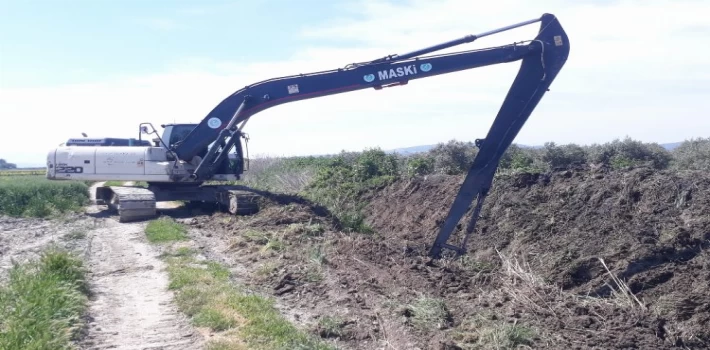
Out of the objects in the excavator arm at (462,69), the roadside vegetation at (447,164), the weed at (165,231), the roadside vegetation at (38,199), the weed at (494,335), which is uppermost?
the excavator arm at (462,69)

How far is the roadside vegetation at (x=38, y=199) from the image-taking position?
76.0 feet

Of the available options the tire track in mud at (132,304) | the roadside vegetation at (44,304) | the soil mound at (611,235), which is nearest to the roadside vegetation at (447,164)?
the soil mound at (611,235)

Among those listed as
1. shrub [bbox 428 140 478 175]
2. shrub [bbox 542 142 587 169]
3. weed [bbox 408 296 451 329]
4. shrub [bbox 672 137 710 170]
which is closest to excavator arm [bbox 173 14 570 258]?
weed [bbox 408 296 451 329]

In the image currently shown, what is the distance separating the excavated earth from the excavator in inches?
45.7

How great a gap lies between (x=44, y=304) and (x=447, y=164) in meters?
16.0

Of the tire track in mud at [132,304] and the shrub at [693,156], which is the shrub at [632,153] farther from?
the tire track in mud at [132,304]

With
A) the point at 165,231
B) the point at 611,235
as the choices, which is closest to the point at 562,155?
the point at 611,235

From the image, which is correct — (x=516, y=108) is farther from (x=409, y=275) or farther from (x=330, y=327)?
(x=330, y=327)

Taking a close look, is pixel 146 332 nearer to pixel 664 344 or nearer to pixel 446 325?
pixel 446 325

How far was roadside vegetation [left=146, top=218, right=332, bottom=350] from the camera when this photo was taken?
7914mm

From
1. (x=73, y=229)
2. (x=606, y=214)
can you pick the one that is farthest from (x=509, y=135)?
(x=73, y=229)

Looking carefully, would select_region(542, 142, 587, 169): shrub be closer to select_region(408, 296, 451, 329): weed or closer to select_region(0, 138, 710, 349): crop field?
select_region(0, 138, 710, 349): crop field

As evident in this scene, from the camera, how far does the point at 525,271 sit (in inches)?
424

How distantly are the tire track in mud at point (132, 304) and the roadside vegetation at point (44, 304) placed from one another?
0.27m
